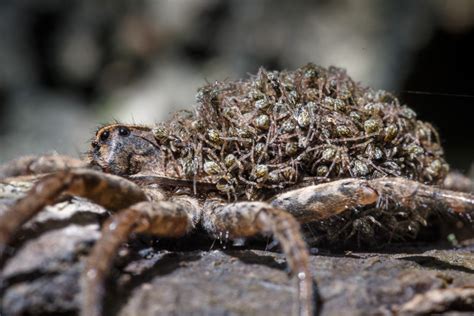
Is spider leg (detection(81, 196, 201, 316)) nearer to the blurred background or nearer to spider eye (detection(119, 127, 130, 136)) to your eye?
spider eye (detection(119, 127, 130, 136))

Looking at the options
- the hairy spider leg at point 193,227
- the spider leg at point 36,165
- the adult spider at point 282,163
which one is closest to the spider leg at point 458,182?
the adult spider at point 282,163

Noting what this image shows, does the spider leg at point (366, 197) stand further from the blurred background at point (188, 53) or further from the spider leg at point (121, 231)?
the blurred background at point (188, 53)

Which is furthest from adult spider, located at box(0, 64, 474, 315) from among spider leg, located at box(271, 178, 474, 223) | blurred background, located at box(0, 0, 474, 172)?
blurred background, located at box(0, 0, 474, 172)

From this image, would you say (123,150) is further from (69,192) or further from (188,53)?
(188,53)

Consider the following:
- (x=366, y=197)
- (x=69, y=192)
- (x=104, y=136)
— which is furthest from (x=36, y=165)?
(x=366, y=197)

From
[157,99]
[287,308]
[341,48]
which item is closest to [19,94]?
[157,99]

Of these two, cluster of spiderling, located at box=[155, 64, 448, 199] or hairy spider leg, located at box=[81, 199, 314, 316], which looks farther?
cluster of spiderling, located at box=[155, 64, 448, 199]
